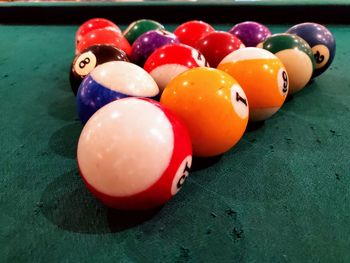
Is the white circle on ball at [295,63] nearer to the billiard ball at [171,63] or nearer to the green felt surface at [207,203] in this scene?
the green felt surface at [207,203]

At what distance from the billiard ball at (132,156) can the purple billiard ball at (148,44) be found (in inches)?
35.1

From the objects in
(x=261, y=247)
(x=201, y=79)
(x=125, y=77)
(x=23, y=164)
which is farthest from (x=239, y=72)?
(x=23, y=164)

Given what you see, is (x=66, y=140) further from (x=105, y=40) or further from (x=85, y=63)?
(x=105, y=40)

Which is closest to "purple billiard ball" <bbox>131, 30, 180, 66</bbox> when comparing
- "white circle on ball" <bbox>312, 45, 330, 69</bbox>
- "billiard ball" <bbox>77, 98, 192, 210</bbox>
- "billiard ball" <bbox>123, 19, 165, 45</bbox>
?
"billiard ball" <bbox>123, 19, 165, 45</bbox>

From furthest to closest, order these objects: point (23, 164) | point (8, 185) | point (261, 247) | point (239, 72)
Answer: point (239, 72)
point (23, 164)
point (8, 185)
point (261, 247)

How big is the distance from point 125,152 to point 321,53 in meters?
1.41

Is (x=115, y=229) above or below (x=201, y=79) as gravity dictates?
below

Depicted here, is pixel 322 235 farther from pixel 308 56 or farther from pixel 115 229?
pixel 308 56

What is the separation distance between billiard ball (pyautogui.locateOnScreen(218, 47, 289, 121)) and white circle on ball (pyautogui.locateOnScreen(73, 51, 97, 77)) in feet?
2.00

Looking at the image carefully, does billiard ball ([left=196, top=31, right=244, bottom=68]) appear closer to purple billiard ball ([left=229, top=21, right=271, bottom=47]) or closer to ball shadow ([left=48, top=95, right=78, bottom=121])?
purple billiard ball ([left=229, top=21, right=271, bottom=47])

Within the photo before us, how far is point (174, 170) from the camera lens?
3.43 ft

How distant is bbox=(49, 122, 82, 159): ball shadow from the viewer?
144 cm

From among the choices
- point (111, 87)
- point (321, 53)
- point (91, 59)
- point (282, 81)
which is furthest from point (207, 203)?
point (321, 53)

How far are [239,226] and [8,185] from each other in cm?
79
